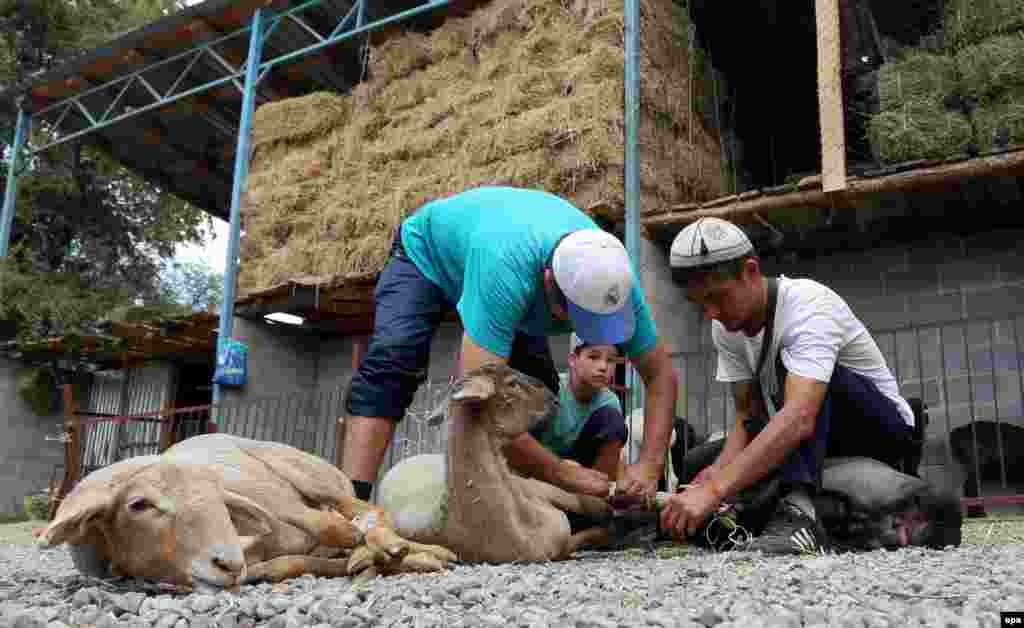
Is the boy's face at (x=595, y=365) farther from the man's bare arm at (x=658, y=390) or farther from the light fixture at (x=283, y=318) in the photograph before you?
the light fixture at (x=283, y=318)

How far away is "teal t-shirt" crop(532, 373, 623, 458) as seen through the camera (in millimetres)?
3918

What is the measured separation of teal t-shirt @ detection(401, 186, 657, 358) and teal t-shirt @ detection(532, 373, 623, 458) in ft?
1.86

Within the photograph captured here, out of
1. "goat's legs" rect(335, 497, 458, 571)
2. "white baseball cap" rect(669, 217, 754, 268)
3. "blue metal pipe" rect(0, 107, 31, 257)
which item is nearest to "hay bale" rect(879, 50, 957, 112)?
"white baseball cap" rect(669, 217, 754, 268)

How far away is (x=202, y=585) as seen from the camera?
212cm

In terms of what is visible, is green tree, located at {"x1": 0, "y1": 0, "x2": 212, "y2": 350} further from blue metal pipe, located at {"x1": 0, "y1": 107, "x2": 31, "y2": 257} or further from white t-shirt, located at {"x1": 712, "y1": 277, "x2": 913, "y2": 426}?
white t-shirt, located at {"x1": 712, "y1": 277, "x2": 913, "y2": 426}

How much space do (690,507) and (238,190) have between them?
→ 8666mm

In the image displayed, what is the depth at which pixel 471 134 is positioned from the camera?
28.8ft

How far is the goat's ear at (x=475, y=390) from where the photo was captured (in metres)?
2.46

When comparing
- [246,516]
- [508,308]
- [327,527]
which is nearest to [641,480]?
[508,308]

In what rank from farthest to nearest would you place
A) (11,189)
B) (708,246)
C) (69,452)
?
(11,189) → (69,452) → (708,246)

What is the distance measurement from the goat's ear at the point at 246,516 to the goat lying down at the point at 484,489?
0.58 m

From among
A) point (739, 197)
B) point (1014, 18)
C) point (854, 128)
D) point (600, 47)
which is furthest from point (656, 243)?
point (1014, 18)

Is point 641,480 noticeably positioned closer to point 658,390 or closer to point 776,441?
point 658,390

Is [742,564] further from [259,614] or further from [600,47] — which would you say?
[600,47]
